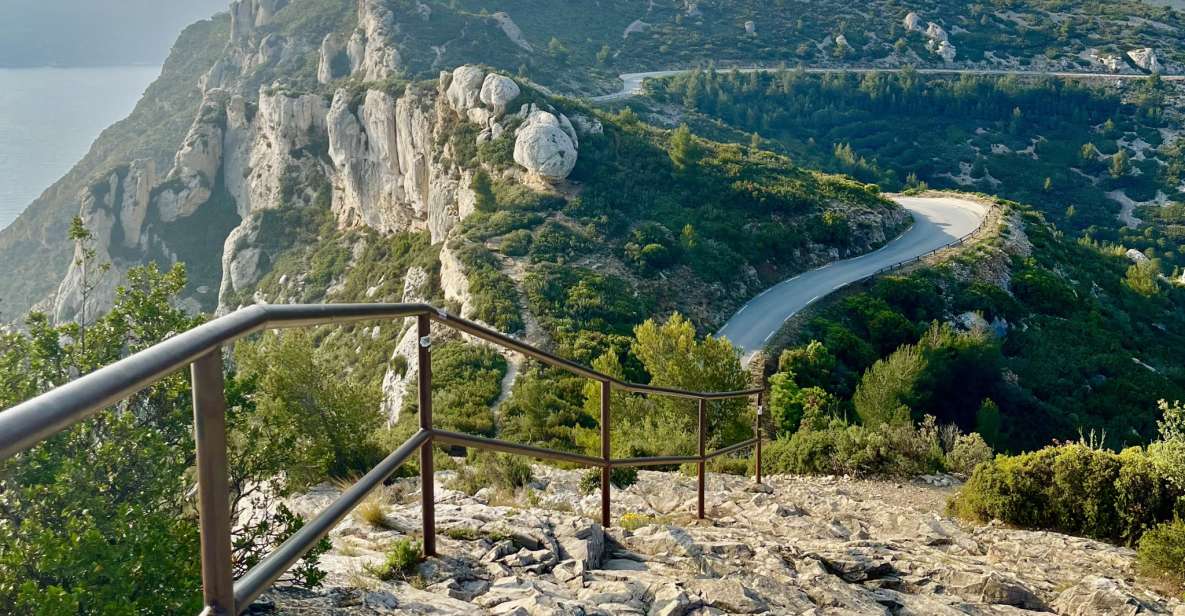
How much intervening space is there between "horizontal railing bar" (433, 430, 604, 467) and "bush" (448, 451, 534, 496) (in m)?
2.65

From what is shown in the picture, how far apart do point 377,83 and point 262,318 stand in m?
50.1

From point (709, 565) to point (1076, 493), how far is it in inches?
222

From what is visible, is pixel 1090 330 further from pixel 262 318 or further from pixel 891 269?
pixel 262 318

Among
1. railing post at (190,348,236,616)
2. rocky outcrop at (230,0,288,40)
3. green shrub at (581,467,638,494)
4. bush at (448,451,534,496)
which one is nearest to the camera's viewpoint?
railing post at (190,348,236,616)

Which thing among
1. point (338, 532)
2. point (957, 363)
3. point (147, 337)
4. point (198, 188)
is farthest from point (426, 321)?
point (198, 188)

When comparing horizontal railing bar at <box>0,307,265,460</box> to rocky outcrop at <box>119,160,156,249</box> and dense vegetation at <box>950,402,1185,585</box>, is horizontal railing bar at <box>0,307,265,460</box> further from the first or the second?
rocky outcrop at <box>119,160,156,249</box>

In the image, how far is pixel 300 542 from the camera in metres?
2.65

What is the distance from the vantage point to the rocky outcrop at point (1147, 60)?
9462 centimetres

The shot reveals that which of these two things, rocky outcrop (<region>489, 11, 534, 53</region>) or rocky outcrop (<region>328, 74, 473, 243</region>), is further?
rocky outcrop (<region>489, 11, 534, 53</region>)

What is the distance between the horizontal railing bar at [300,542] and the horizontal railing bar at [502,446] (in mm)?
371

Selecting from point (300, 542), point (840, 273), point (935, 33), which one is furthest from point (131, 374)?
point (935, 33)

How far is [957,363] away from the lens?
2683 centimetres

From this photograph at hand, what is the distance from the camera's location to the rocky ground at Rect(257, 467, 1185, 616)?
405 centimetres

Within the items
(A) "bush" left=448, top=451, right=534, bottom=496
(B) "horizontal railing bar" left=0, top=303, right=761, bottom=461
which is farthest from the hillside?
(B) "horizontal railing bar" left=0, top=303, right=761, bottom=461
